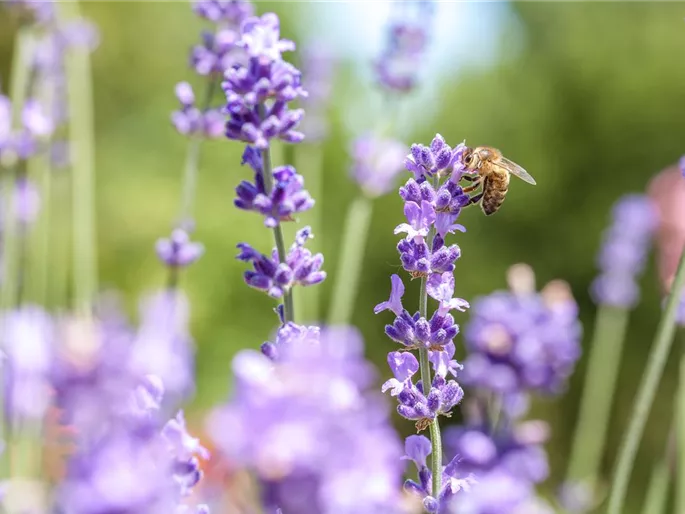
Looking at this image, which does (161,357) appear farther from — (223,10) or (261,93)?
(223,10)

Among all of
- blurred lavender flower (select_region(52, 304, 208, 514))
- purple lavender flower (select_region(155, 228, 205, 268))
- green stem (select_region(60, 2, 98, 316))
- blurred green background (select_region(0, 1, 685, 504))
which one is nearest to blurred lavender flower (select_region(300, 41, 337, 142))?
green stem (select_region(60, 2, 98, 316))

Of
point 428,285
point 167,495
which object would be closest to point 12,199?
point 428,285

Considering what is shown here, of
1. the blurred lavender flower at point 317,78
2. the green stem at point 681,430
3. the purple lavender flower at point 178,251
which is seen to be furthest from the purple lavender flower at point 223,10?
the green stem at point 681,430

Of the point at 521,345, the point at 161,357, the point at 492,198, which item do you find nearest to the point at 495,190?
the point at 492,198

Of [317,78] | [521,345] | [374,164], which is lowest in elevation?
[521,345]

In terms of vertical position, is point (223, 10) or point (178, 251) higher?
point (223, 10)

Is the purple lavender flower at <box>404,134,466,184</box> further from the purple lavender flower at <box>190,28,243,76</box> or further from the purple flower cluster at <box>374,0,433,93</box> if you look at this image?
the purple flower cluster at <box>374,0,433,93</box>

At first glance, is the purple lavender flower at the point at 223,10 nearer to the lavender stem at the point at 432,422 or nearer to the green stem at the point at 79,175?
the green stem at the point at 79,175
